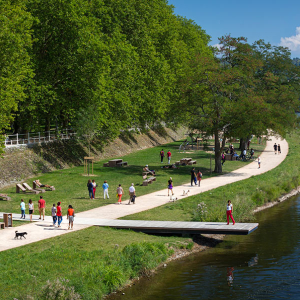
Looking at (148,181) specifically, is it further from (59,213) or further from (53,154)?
(59,213)

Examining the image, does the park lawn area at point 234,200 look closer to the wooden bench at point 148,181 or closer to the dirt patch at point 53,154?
the wooden bench at point 148,181

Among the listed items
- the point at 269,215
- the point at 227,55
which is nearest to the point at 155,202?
the point at 269,215

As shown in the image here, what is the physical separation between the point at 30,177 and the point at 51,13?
16.0 meters

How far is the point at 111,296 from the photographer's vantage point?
19844 mm

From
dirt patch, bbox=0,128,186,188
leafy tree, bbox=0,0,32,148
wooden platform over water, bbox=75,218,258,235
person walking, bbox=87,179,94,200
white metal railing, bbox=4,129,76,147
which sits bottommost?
wooden platform over water, bbox=75,218,258,235

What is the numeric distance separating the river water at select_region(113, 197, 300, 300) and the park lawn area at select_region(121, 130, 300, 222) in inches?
90.6

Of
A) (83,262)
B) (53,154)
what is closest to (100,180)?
(53,154)

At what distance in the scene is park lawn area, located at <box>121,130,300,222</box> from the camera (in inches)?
1179

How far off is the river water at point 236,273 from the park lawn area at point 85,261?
2.89ft

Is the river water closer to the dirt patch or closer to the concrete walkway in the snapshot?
the concrete walkway

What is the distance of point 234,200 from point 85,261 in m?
15.6

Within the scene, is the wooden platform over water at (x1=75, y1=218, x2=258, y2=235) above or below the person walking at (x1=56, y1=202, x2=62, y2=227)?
below

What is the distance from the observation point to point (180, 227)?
26844 millimetres

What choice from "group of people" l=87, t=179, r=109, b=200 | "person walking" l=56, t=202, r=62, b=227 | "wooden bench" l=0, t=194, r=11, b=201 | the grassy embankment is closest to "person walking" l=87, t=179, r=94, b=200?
"group of people" l=87, t=179, r=109, b=200
